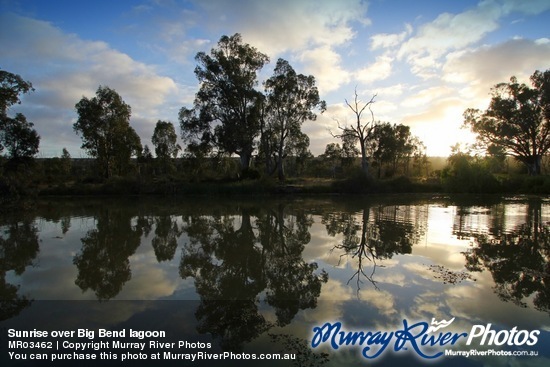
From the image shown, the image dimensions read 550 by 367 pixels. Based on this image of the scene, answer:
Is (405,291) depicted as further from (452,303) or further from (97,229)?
(97,229)

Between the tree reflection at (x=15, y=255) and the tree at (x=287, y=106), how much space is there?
28228mm

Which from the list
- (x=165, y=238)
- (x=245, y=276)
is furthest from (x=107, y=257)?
(x=245, y=276)

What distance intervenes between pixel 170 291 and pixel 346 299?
3741 millimetres

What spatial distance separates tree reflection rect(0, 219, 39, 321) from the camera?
6.34m

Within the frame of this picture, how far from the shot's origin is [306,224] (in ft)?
53.4

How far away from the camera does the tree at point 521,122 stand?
145 ft

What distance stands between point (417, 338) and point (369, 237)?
7.85 metres

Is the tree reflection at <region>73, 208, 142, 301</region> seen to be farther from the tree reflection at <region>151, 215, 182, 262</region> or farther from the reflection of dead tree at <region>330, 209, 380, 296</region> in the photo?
the reflection of dead tree at <region>330, 209, 380, 296</region>

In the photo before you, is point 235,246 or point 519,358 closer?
point 519,358

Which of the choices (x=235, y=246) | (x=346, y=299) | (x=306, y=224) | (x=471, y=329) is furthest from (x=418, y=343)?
(x=306, y=224)

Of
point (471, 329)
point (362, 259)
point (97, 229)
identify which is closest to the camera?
point (471, 329)

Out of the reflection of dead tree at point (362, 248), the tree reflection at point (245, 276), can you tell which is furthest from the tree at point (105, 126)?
the reflection of dead tree at point (362, 248)

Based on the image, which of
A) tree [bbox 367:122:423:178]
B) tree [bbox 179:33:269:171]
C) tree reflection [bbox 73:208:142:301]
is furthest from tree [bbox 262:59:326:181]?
tree reflection [bbox 73:208:142:301]

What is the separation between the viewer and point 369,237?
12688 mm
